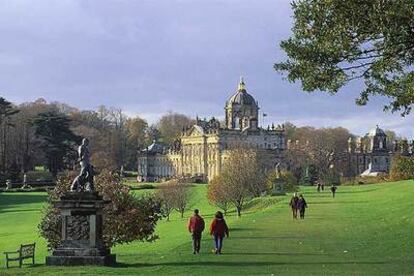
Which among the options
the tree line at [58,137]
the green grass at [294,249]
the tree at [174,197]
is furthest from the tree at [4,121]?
the green grass at [294,249]

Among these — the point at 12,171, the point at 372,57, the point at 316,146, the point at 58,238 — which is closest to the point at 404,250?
the point at 372,57

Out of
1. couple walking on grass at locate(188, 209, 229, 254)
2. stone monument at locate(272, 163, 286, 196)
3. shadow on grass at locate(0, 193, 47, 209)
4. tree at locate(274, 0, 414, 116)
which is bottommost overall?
shadow on grass at locate(0, 193, 47, 209)

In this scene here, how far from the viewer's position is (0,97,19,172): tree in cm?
9638

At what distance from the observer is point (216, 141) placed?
12675 cm

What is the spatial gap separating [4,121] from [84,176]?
85.0 m

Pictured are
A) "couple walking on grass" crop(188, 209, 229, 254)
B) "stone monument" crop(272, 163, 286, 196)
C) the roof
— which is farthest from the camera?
the roof

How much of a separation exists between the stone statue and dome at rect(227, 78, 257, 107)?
112 m

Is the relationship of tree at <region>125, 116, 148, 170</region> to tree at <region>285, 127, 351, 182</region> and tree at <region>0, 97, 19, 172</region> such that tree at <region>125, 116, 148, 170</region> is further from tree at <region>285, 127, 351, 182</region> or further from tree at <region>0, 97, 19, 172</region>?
tree at <region>0, 97, 19, 172</region>

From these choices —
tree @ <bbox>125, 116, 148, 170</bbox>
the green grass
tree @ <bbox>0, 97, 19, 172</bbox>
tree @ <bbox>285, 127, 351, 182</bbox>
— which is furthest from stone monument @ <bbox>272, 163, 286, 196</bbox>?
tree @ <bbox>125, 116, 148, 170</bbox>

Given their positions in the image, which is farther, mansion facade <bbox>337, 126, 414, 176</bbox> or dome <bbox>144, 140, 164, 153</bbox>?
dome <bbox>144, 140, 164, 153</bbox>

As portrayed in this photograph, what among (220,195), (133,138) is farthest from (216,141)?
(220,195)

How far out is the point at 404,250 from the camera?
21.9 meters

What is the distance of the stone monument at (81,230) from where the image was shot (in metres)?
18.9

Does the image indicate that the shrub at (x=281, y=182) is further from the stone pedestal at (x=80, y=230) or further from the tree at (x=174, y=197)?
the stone pedestal at (x=80, y=230)
